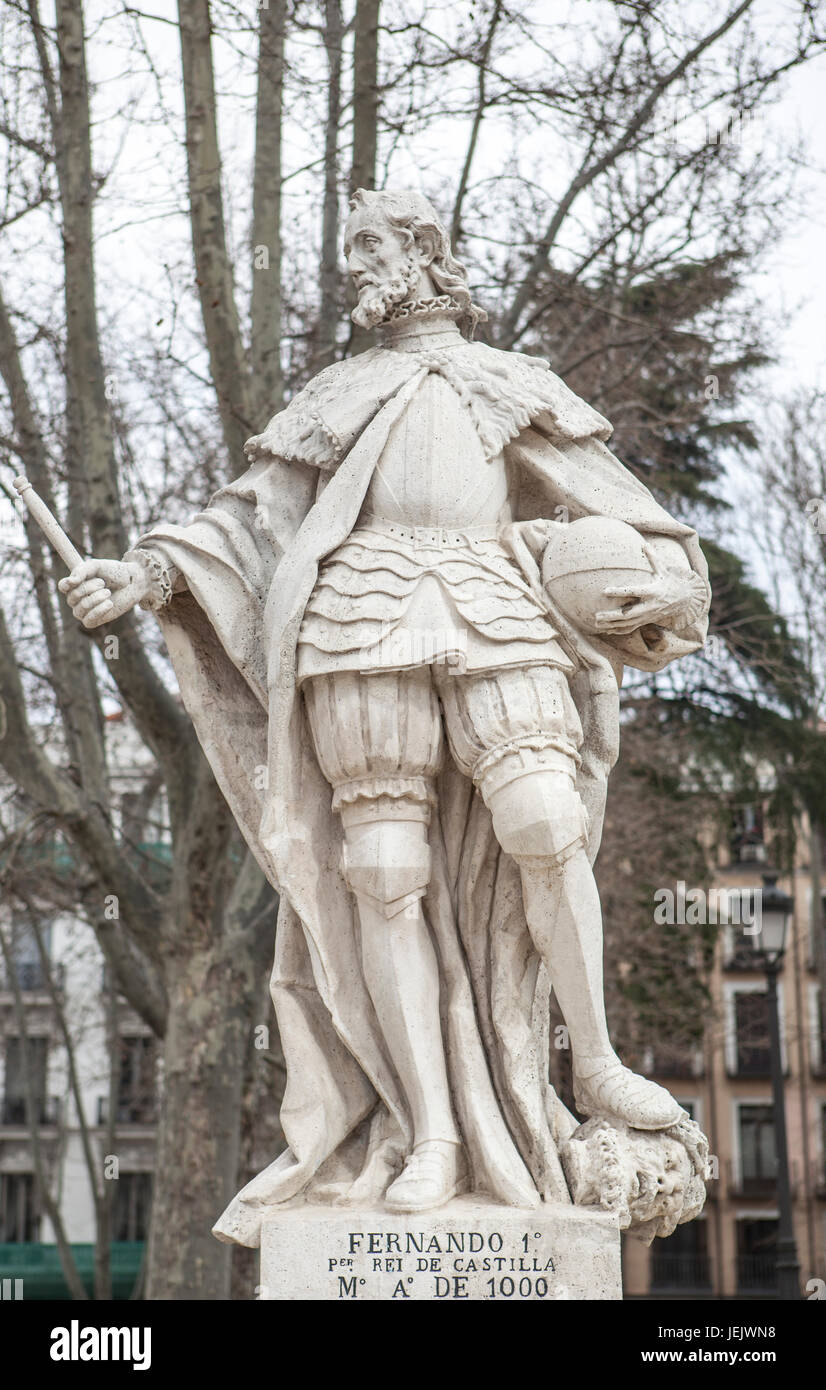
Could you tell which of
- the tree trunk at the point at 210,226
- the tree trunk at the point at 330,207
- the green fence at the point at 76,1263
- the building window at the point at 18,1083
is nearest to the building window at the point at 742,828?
the tree trunk at the point at 330,207

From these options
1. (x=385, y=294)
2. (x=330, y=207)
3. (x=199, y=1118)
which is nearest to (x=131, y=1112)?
(x=199, y=1118)

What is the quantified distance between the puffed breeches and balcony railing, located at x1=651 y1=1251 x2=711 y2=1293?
87.9 feet

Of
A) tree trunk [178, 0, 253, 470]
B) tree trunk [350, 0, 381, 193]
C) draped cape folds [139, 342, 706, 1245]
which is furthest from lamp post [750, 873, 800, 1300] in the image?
draped cape folds [139, 342, 706, 1245]

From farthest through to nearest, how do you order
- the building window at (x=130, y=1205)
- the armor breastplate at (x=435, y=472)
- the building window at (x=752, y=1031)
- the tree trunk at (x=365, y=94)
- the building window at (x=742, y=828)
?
the building window at (x=130, y=1205) → the building window at (x=752, y=1031) → the building window at (x=742, y=828) → the tree trunk at (x=365, y=94) → the armor breastplate at (x=435, y=472)

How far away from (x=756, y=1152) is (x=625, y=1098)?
93.6 ft

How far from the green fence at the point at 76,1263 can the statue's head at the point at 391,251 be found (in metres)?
19.4

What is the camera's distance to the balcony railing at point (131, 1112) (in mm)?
23761

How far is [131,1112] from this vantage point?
31641mm

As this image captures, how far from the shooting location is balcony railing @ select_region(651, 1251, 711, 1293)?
98.9ft

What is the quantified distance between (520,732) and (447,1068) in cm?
96

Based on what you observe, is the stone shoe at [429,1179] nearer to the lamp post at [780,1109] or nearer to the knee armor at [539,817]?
the knee armor at [539,817]

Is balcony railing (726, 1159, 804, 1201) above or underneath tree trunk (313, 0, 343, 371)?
underneath

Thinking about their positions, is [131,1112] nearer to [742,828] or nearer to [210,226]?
[742,828]

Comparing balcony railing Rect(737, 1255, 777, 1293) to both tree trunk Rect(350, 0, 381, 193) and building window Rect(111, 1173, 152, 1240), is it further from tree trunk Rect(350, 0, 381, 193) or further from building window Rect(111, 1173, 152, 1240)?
tree trunk Rect(350, 0, 381, 193)
